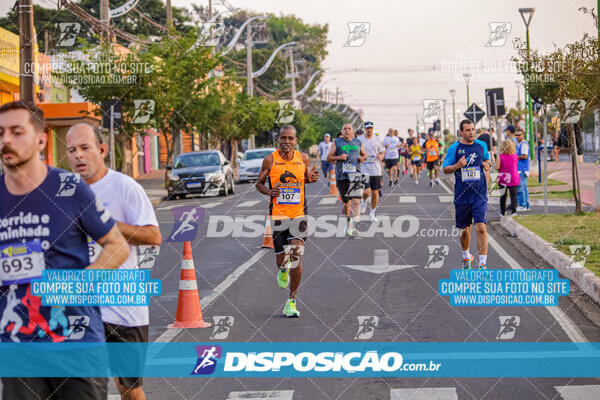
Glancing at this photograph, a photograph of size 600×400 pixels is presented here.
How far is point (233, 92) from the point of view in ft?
181

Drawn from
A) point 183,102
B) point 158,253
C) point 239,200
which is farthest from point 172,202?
point 158,253

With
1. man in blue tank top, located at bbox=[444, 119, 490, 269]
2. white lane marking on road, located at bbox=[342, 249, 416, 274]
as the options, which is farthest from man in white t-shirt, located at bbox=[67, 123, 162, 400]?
white lane marking on road, located at bbox=[342, 249, 416, 274]

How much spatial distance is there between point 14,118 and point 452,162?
8.66 metres

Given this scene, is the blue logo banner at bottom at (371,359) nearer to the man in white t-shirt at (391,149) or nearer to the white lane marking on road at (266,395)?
the white lane marking on road at (266,395)

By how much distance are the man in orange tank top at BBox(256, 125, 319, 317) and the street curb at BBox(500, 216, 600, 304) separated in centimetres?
339

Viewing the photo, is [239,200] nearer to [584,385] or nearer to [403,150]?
[403,150]

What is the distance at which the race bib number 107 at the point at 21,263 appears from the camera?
3.89m

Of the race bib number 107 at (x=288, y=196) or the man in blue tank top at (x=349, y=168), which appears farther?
the man in blue tank top at (x=349, y=168)

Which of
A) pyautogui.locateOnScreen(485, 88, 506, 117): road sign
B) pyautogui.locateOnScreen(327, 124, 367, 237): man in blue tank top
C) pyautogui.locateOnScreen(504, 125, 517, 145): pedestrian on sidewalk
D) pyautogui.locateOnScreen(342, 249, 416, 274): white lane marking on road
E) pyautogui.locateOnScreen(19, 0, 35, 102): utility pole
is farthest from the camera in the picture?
pyautogui.locateOnScreen(485, 88, 506, 117): road sign

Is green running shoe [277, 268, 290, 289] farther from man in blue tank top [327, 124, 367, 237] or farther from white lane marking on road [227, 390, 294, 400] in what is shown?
man in blue tank top [327, 124, 367, 237]

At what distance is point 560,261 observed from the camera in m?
12.6

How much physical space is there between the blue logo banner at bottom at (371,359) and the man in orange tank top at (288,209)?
5.21ft

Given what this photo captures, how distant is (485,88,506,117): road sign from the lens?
23984 millimetres

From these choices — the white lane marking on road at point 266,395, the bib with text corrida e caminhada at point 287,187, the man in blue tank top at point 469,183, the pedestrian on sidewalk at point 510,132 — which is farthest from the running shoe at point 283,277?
the pedestrian on sidewalk at point 510,132
